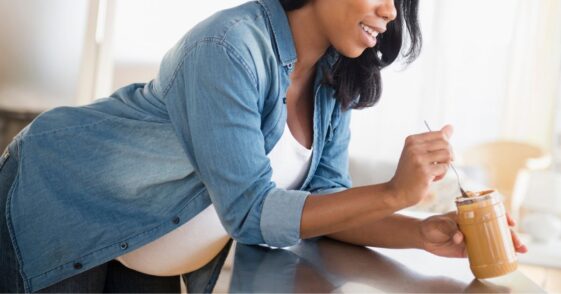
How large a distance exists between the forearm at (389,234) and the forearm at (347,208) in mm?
198

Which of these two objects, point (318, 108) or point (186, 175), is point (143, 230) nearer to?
point (186, 175)

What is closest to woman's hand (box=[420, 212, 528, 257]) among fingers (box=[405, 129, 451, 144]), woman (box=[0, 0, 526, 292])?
woman (box=[0, 0, 526, 292])

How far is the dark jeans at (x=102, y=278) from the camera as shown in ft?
4.20

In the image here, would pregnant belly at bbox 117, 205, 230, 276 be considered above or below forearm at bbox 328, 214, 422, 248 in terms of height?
below

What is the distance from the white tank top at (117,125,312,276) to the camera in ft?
4.25

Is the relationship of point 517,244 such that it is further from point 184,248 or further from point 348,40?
point 184,248

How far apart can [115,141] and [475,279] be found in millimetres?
610

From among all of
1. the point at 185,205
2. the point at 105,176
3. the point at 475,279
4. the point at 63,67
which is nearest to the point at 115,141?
the point at 105,176

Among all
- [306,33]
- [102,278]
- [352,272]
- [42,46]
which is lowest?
[42,46]

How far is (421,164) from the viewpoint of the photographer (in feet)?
3.26

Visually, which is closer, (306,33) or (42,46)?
(306,33)

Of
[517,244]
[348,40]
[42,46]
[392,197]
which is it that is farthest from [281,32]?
[42,46]

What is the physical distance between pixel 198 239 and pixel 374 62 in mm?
535

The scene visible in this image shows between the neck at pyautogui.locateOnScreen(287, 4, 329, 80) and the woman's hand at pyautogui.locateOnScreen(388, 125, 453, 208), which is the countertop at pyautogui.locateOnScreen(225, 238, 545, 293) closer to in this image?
the woman's hand at pyautogui.locateOnScreen(388, 125, 453, 208)
